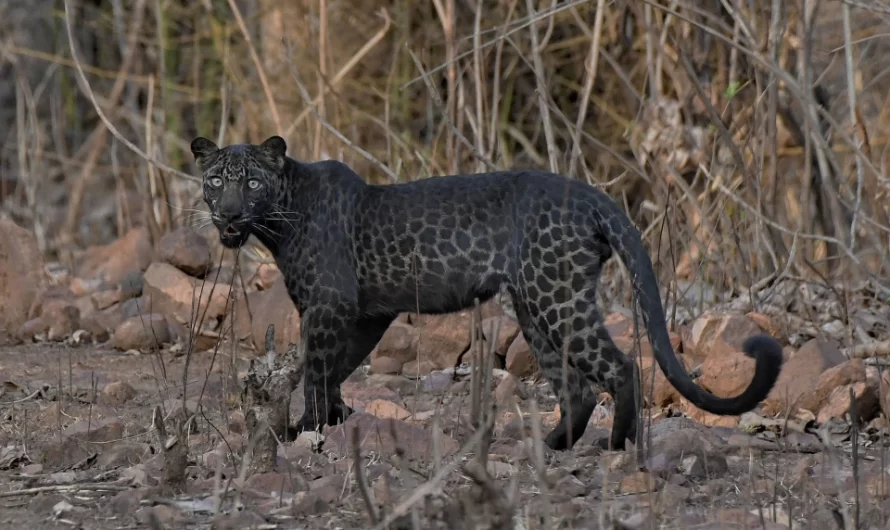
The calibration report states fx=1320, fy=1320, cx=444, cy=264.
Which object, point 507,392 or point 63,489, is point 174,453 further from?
point 507,392

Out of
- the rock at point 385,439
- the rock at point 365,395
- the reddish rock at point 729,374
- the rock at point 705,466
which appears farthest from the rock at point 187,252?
the rock at point 705,466

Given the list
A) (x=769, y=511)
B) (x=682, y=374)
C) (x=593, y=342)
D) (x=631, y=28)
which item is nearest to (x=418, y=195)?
(x=593, y=342)

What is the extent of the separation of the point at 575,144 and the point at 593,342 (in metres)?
2.36

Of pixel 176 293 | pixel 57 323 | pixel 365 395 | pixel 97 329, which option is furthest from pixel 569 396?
pixel 57 323

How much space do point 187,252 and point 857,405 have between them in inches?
174

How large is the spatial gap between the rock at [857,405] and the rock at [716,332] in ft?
2.37

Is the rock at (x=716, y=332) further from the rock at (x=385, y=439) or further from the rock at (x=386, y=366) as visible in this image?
the rock at (x=385, y=439)

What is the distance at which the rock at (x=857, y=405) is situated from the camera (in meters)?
5.68

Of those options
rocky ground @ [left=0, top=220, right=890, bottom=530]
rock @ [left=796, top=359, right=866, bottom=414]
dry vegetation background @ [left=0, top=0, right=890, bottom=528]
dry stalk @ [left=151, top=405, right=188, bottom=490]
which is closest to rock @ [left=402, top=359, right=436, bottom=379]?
rocky ground @ [left=0, top=220, right=890, bottom=530]

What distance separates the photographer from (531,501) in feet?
14.0

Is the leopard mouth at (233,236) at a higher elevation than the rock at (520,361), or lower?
higher

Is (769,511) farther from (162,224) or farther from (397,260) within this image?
(162,224)

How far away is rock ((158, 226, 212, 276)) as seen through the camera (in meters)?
8.41

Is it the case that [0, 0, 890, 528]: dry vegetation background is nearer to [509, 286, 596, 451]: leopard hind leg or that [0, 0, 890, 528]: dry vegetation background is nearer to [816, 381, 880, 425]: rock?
[816, 381, 880, 425]: rock
